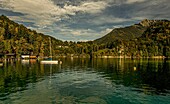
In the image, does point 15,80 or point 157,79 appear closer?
Answer: point 15,80

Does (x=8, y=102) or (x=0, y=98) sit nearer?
(x=8, y=102)

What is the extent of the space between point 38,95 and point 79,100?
1064cm

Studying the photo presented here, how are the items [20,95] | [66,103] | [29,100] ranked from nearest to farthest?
[66,103]
[29,100]
[20,95]

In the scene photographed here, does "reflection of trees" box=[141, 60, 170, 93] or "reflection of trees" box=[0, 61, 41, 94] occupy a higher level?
"reflection of trees" box=[0, 61, 41, 94]

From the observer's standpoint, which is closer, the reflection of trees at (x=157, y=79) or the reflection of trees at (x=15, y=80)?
the reflection of trees at (x=15, y=80)

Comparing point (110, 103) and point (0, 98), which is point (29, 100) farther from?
point (110, 103)

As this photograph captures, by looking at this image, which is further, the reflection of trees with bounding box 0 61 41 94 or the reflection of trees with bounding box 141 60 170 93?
the reflection of trees with bounding box 141 60 170 93

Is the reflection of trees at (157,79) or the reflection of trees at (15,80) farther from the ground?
the reflection of trees at (15,80)

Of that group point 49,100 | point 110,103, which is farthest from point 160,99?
point 49,100

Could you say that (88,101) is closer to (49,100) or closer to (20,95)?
(49,100)

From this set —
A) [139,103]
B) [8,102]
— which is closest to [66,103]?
[8,102]

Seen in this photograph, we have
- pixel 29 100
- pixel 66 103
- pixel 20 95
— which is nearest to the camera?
pixel 66 103

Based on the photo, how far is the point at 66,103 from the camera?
3609cm

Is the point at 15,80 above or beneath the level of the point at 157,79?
above
